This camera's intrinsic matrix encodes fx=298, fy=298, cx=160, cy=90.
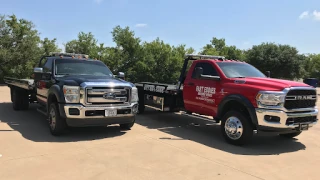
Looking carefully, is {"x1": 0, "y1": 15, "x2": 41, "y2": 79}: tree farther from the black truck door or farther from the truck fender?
the truck fender

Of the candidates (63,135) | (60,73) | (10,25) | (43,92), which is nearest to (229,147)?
(63,135)

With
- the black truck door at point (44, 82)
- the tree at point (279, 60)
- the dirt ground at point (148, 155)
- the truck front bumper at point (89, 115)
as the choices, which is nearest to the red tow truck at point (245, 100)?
the dirt ground at point (148, 155)

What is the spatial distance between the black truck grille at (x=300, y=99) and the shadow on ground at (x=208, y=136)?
0.99 m

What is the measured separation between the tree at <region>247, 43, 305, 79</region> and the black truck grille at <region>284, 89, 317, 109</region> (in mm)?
34426

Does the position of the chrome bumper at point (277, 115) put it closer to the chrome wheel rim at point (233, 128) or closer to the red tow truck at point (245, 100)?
the red tow truck at point (245, 100)

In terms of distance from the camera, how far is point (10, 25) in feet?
95.5

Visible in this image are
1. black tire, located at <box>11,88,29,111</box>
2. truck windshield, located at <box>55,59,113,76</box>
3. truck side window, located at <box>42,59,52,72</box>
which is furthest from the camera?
black tire, located at <box>11,88,29,111</box>

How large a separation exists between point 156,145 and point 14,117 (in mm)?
5501

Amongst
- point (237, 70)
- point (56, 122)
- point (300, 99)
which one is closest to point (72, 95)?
point (56, 122)

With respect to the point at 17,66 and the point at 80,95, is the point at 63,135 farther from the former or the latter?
the point at 17,66

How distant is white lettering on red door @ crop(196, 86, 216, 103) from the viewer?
24.8ft

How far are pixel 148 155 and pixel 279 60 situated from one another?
124 feet

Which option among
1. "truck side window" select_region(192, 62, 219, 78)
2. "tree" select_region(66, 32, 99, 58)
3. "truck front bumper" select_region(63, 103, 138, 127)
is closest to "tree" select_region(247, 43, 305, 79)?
"tree" select_region(66, 32, 99, 58)

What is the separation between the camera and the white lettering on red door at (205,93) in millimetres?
7555
